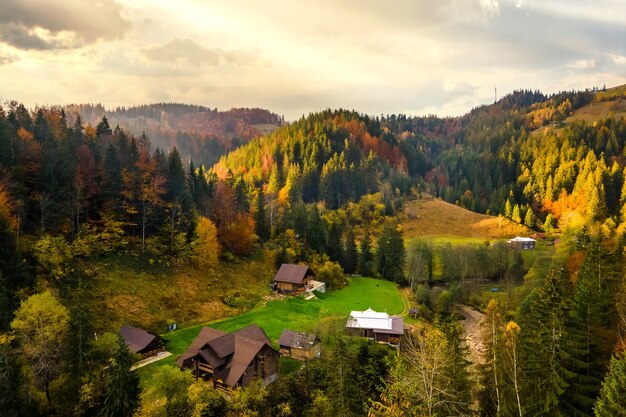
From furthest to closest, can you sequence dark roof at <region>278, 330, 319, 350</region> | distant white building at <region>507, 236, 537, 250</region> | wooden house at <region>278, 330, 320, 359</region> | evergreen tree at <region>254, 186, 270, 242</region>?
1. distant white building at <region>507, 236, 537, 250</region>
2. evergreen tree at <region>254, 186, 270, 242</region>
3. wooden house at <region>278, 330, 320, 359</region>
4. dark roof at <region>278, 330, 319, 350</region>

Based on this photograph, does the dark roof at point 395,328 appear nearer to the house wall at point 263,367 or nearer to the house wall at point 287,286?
the house wall at point 287,286

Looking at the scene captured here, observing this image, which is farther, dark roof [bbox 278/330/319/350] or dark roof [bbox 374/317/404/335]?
dark roof [bbox 374/317/404/335]

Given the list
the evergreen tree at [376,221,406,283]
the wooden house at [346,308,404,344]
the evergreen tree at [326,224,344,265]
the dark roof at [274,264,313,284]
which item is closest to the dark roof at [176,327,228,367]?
the wooden house at [346,308,404,344]

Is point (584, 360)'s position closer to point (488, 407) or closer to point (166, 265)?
point (488, 407)

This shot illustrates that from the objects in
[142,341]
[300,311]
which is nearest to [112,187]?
[142,341]

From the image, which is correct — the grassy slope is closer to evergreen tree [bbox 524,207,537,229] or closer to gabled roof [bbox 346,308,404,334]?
gabled roof [bbox 346,308,404,334]

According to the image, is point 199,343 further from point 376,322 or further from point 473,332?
point 473,332

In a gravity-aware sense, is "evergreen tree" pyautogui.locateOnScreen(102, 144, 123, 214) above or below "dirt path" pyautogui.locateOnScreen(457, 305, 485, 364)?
above
